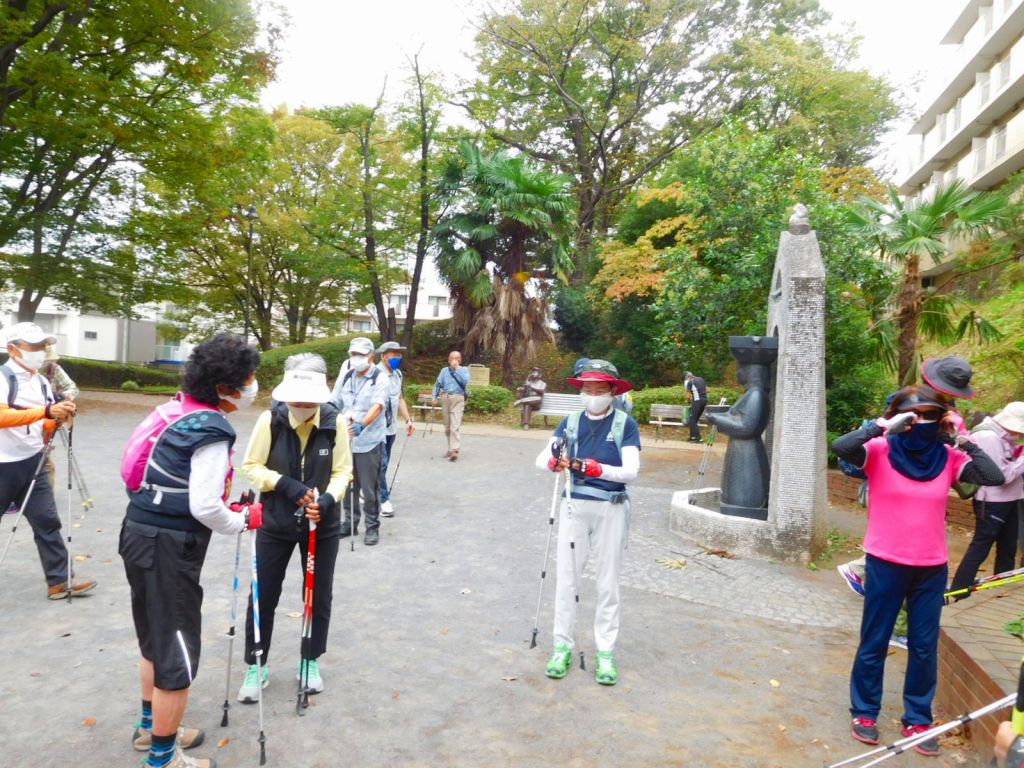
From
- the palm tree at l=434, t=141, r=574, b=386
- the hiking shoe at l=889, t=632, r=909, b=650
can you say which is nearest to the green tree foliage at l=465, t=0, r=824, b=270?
the palm tree at l=434, t=141, r=574, b=386

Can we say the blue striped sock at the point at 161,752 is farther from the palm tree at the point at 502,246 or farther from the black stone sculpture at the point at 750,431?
the palm tree at the point at 502,246

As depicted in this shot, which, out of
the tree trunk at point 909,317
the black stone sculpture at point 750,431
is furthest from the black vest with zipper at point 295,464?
the tree trunk at point 909,317

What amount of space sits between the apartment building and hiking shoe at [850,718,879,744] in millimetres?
23141

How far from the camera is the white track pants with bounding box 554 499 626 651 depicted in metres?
4.04

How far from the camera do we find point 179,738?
10.2 feet

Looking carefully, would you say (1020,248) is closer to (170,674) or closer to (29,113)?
(170,674)

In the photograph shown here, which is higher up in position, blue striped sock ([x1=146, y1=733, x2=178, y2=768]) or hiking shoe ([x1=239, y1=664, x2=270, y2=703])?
blue striped sock ([x1=146, y1=733, x2=178, y2=768])

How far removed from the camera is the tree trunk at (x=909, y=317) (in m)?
9.54

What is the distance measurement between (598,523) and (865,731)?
1690 millimetres

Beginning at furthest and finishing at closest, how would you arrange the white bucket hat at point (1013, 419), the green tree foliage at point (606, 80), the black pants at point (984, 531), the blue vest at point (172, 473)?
the green tree foliage at point (606, 80), the black pants at point (984, 531), the white bucket hat at point (1013, 419), the blue vest at point (172, 473)

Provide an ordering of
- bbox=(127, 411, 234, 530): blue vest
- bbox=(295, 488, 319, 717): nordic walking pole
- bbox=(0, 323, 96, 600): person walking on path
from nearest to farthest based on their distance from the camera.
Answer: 1. bbox=(127, 411, 234, 530): blue vest
2. bbox=(295, 488, 319, 717): nordic walking pole
3. bbox=(0, 323, 96, 600): person walking on path

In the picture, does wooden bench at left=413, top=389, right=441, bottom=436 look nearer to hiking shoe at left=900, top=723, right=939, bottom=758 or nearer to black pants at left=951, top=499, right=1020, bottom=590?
black pants at left=951, top=499, right=1020, bottom=590

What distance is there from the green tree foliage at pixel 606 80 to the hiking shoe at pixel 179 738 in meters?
24.1

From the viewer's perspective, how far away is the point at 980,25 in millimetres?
29891
